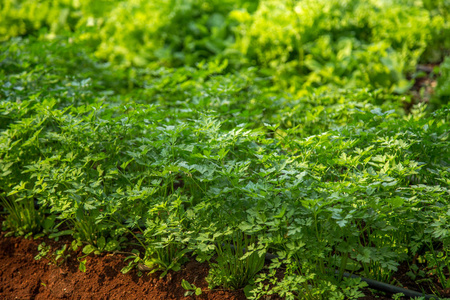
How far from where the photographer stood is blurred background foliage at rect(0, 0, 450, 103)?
14.5 ft

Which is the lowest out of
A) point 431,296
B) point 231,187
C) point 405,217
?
point 431,296

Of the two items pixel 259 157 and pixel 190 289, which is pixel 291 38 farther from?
pixel 190 289

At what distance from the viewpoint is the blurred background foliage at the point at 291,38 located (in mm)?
4410

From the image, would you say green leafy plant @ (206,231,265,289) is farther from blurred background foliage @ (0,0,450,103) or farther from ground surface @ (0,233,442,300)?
blurred background foliage @ (0,0,450,103)

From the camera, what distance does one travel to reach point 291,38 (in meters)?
4.82

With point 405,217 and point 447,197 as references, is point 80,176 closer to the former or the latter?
point 405,217

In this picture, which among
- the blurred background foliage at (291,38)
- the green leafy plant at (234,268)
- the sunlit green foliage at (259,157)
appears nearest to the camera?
the sunlit green foliage at (259,157)

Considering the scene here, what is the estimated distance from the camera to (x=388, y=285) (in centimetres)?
207

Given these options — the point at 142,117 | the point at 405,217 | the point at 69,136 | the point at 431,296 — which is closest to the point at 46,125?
the point at 69,136

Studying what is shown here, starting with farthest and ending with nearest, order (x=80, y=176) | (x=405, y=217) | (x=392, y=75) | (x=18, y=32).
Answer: (x=18, y=32) → (x=392, y=75) → (x=80, y=176) → (x=405, y=217)

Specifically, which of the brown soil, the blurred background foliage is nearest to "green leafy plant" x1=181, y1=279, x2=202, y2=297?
the brown soil

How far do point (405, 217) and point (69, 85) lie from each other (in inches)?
104

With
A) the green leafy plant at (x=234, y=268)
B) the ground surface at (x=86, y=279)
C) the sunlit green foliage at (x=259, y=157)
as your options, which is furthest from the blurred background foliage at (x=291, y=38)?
the ground surface at (x=86, y=279)

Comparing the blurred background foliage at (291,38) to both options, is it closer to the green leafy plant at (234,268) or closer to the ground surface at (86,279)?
the green leafy plant at (234,268)
